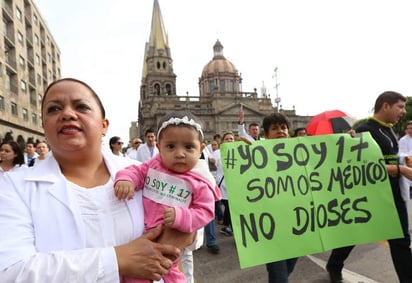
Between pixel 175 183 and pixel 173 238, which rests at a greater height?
pixel 175 183

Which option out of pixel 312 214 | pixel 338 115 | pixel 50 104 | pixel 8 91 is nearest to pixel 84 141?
pixel 50 104

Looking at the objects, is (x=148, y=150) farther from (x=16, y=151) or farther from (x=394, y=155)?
(x=394, y=155)

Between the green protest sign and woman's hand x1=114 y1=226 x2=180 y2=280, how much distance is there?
1.11 meters

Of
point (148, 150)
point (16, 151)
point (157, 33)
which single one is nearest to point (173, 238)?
point (16, 151)

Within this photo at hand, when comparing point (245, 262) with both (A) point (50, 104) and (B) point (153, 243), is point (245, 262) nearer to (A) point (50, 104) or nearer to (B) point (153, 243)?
(B) point (153, 243)

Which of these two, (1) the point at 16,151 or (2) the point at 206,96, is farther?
(2) the point at 206,96

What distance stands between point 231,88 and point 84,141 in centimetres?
7074

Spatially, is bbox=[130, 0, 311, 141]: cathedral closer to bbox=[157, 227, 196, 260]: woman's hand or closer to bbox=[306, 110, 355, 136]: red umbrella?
bbox=[306, 110, 355, 136]: red umbrella

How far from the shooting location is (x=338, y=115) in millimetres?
3357

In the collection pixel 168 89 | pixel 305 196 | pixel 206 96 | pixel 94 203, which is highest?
pixel 168 89

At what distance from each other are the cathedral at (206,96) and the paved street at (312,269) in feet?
167

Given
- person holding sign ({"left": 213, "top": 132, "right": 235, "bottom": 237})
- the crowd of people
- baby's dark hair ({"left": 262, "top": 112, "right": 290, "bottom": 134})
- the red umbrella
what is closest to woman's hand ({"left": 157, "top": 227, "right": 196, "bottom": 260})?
the crowd of people

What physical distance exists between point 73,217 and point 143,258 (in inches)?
13.3

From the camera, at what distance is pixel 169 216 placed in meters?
1.40
